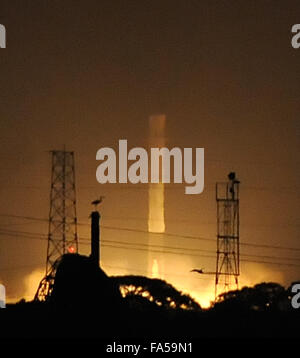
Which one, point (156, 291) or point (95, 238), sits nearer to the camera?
point (95, 238)

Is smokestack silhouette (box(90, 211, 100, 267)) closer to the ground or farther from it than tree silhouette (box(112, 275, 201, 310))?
farther from it

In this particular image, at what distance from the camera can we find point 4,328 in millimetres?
29359

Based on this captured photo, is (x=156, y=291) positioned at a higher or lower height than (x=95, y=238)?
lower

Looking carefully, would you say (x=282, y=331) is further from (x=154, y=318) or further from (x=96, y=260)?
(x=96, y=260)

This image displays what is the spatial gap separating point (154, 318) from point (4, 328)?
6.65 metres

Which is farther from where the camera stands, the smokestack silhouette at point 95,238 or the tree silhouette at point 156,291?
the tree silhouette at point 156,291

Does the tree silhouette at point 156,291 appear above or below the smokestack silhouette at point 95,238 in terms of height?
below

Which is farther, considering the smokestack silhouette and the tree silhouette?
the tree silhouette
